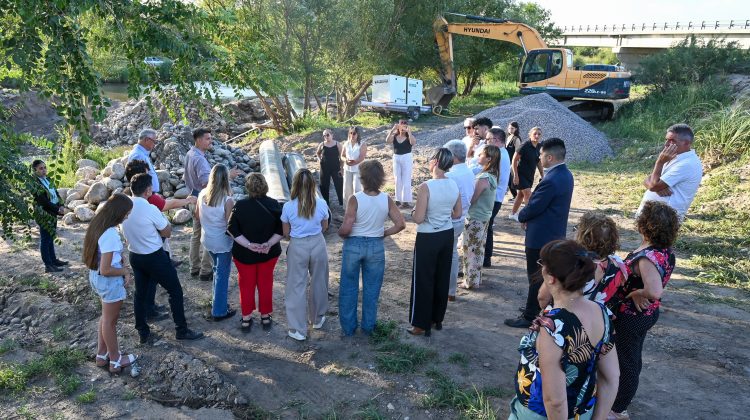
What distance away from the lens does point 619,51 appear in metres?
36.7

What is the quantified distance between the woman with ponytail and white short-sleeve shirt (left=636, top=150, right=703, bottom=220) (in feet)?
11.3

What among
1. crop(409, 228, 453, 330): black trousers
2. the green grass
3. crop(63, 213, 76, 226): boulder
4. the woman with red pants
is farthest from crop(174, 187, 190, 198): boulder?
the green grass

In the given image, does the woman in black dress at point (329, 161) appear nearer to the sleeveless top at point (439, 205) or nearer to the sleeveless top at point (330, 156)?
the sleeveless top at point (330, 156)

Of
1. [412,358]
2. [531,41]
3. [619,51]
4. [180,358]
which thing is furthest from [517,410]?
[619,51]

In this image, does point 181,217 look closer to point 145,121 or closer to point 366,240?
point 366,240

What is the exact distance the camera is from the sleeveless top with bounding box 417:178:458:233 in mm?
4719

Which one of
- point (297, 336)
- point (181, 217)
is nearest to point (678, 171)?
point (297, 336)

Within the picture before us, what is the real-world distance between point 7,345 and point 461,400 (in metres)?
4.47

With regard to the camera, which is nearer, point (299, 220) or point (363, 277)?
point (299, 220)

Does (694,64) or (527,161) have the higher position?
(694,64)

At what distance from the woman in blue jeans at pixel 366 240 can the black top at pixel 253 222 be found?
2.40 ft

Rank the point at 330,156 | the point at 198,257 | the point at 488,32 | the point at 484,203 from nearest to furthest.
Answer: the point at 484,203 < the point at 198,257 < the point at 330,156 < the point at 488,32

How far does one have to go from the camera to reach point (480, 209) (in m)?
6.06

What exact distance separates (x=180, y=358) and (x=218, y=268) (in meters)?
1.05
